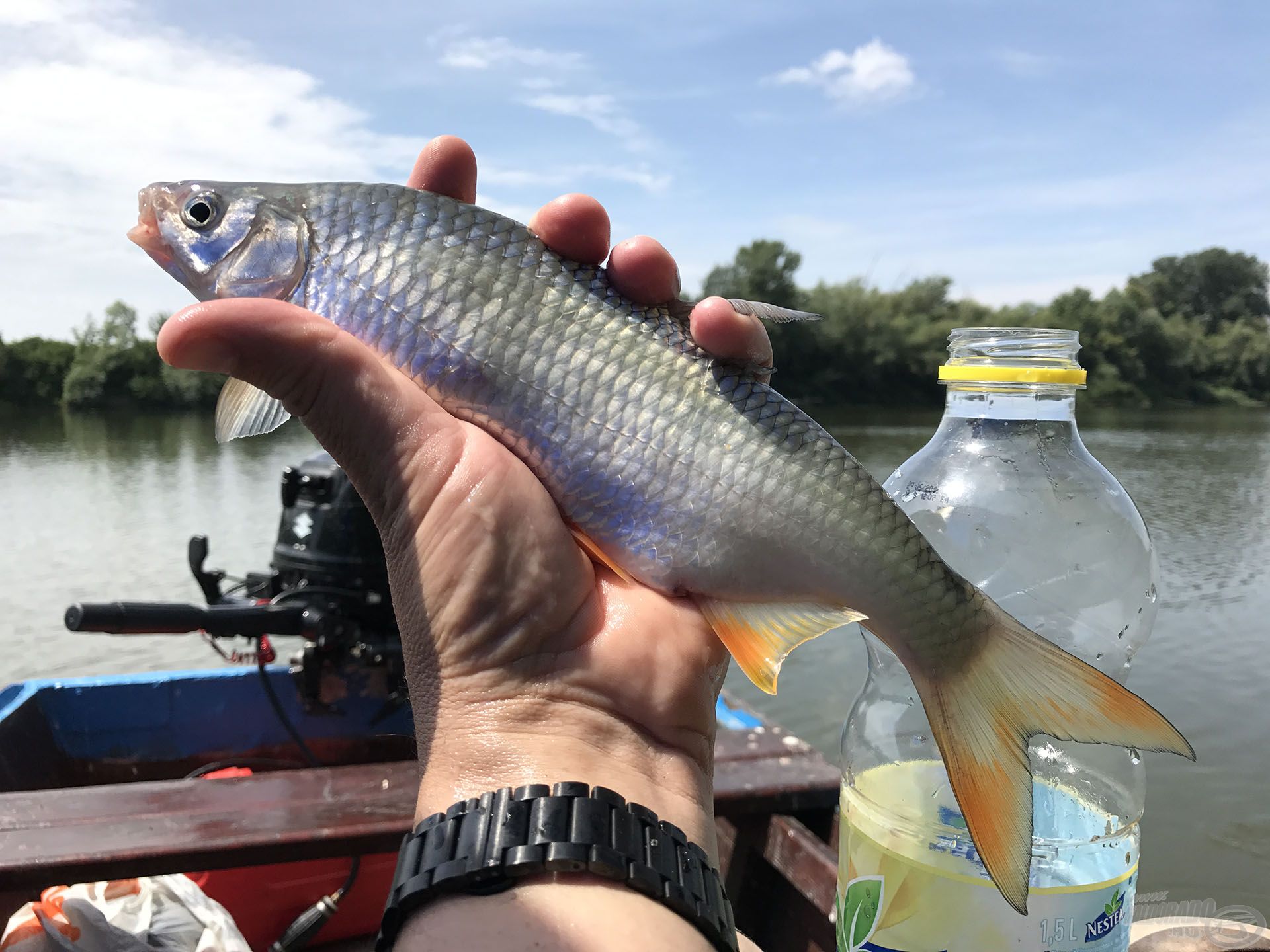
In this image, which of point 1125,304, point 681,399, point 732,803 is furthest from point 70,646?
point 1125,304

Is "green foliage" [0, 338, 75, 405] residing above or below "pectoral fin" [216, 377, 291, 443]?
below

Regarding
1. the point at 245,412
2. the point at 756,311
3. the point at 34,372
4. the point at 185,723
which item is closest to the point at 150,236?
the point at 245,412

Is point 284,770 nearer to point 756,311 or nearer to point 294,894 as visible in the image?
point 294,894

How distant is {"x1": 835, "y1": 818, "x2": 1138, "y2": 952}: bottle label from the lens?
6.57 feet

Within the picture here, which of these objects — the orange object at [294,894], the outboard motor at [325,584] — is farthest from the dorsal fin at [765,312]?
the outboard motor at [325,584]

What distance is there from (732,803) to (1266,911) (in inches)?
227

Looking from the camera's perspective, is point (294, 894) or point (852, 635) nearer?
point (294, 894)

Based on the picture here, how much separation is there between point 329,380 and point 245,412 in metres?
0.45

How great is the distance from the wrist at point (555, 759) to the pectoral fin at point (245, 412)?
847mm

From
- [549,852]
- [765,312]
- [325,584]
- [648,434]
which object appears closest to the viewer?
[549,852]

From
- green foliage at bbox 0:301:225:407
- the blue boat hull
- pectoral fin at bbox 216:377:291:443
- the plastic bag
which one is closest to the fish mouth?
pectoral fin at bbox 216:377:291:443

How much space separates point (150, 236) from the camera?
2268 mm

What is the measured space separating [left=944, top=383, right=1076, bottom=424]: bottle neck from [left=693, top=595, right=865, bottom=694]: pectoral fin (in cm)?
92

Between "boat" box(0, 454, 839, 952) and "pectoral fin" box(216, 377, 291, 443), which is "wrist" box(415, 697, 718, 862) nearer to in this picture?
"pectoral fin" box(216, 377, 291, 443)
